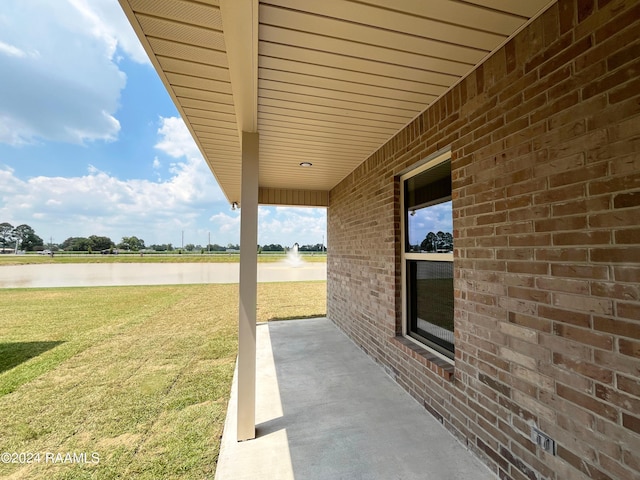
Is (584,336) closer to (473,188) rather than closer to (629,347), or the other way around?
(629,347)

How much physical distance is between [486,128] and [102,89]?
255 ft

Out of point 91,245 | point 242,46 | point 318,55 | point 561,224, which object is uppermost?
point 318,55

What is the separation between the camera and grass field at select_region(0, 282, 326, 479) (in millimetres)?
2041

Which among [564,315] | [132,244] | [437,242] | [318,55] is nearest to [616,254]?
[564,315]

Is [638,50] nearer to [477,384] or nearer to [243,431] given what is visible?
[477,384]

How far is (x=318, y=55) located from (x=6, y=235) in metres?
45.5

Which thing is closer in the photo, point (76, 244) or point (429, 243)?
point (429, 243)

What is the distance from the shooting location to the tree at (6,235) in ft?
101

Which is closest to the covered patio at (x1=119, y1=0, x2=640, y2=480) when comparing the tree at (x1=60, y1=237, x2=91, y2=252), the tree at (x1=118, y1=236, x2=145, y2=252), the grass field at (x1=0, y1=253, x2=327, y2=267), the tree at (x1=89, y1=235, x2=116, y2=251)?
the grass field at (x1=0, y1=253, x2=327, y2=267)

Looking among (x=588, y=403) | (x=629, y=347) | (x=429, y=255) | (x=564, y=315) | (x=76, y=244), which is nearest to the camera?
(x=629, y=347)

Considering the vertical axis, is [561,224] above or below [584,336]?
above

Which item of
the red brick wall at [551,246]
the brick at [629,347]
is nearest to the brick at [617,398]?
the red brick wall at [551,246]

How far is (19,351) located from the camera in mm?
4445

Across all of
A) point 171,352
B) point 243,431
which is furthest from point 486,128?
point 171,352
